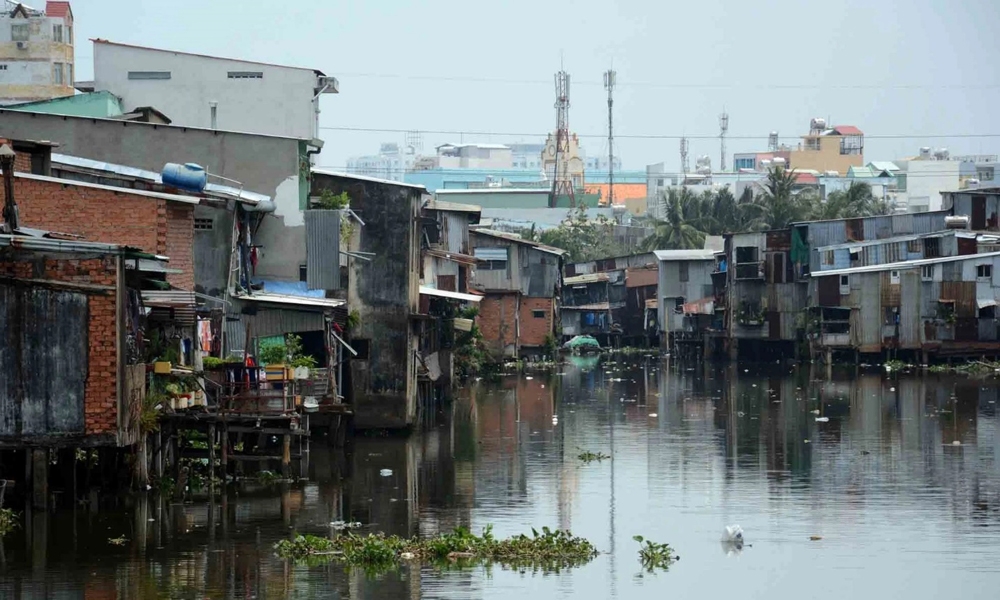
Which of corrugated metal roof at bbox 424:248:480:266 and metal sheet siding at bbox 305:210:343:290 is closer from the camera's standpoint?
metal sheet siding at bbox 305:210:343:290

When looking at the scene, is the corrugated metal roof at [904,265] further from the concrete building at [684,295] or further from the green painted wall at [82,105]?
the green painted wall at [82,105]

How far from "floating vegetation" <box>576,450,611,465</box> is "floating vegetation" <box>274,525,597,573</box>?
35.3 feet

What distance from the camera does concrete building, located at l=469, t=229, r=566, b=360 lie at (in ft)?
207

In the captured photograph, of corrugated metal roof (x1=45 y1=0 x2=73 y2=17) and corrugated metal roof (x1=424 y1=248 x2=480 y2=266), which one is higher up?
corrugated metal roof (x1=45 y1=0 x2=73 y2=17)

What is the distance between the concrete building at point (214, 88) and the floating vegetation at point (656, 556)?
19537 mm

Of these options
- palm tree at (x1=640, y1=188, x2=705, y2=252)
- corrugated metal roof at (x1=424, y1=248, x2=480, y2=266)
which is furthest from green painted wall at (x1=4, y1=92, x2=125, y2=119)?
palm tree at (x1=640, y1=188, x2=705, y2=252)

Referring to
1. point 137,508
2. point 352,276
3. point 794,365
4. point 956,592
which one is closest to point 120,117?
point 352,276

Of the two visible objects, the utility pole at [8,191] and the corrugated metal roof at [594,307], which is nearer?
the utility pole at [8,191]

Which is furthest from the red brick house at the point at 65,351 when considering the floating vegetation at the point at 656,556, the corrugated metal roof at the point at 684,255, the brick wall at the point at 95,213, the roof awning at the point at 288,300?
the corrugated metal roof at the point at 684,255

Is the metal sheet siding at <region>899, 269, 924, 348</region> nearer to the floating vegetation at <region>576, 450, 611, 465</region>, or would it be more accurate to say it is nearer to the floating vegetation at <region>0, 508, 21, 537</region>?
the floating vegetation at <region>576, 450, 611, 465</region>

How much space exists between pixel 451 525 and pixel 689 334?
51.9m

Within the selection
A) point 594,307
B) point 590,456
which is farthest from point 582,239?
point 590,456

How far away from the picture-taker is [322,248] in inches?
1280

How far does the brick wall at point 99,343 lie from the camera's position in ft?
71.4
